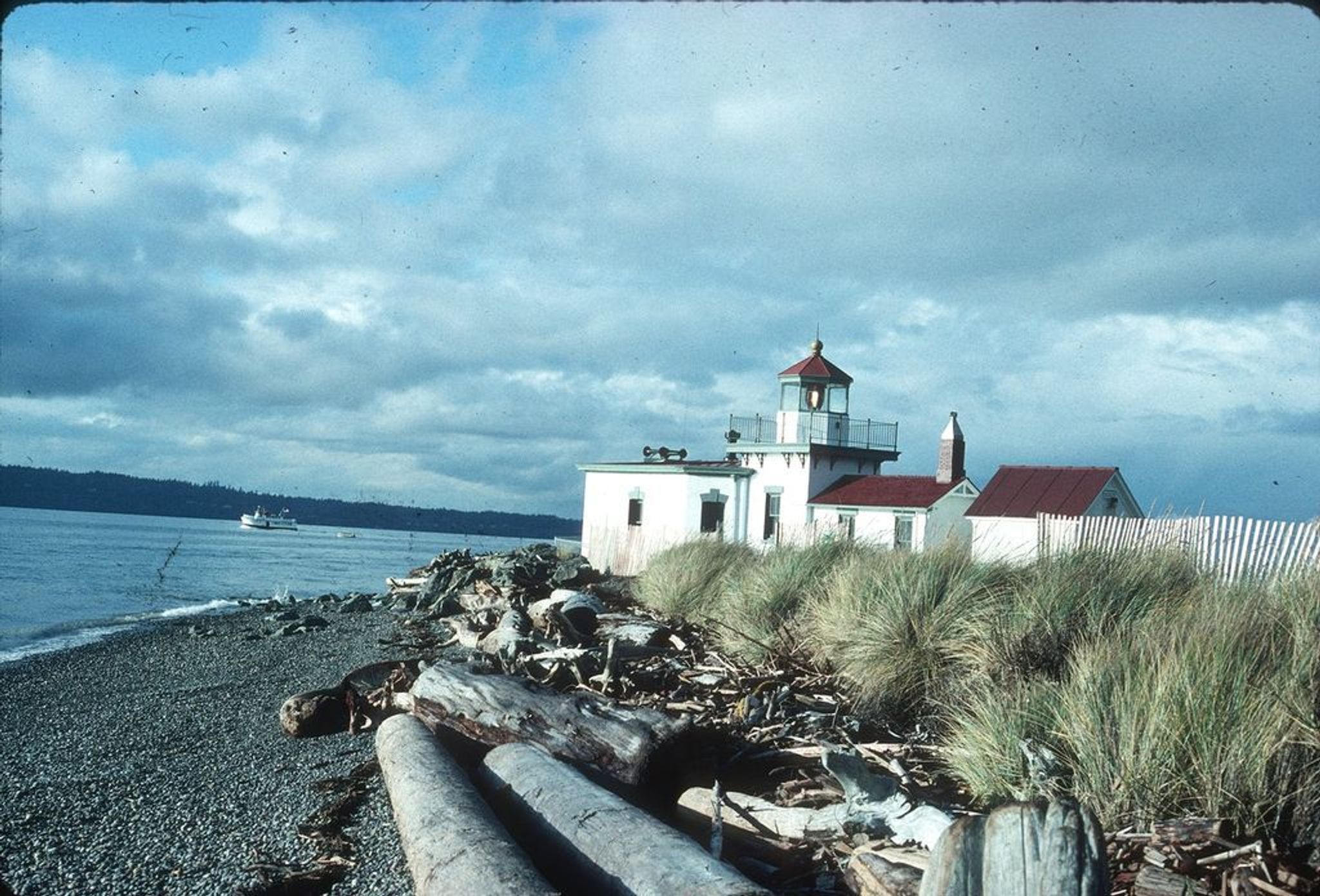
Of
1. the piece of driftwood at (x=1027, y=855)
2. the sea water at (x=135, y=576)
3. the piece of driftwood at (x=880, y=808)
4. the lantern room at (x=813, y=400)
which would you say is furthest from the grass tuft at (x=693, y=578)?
the lantern room at (x=813, y=400)

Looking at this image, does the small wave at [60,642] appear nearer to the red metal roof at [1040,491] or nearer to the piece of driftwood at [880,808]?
the piece of driftwood at [880,808]

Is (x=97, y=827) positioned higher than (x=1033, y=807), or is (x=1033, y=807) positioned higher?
(x=1033, y=807)

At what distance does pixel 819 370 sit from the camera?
107 ft

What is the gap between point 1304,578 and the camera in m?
6.21

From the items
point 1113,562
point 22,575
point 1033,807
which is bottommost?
point 22,575

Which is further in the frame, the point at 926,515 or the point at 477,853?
the point at 926,515

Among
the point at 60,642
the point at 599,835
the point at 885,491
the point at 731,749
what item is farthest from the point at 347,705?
the point at 885,491

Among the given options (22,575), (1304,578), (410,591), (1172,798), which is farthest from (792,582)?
(22,575)

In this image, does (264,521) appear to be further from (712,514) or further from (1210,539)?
(1210,539)

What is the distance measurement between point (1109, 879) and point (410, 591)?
2369cm

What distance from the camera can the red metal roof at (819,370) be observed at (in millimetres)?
32500

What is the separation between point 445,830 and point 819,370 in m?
28.6

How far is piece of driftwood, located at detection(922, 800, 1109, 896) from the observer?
344 centimetres

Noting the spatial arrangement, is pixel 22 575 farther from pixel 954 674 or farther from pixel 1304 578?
pixel 1304 578
